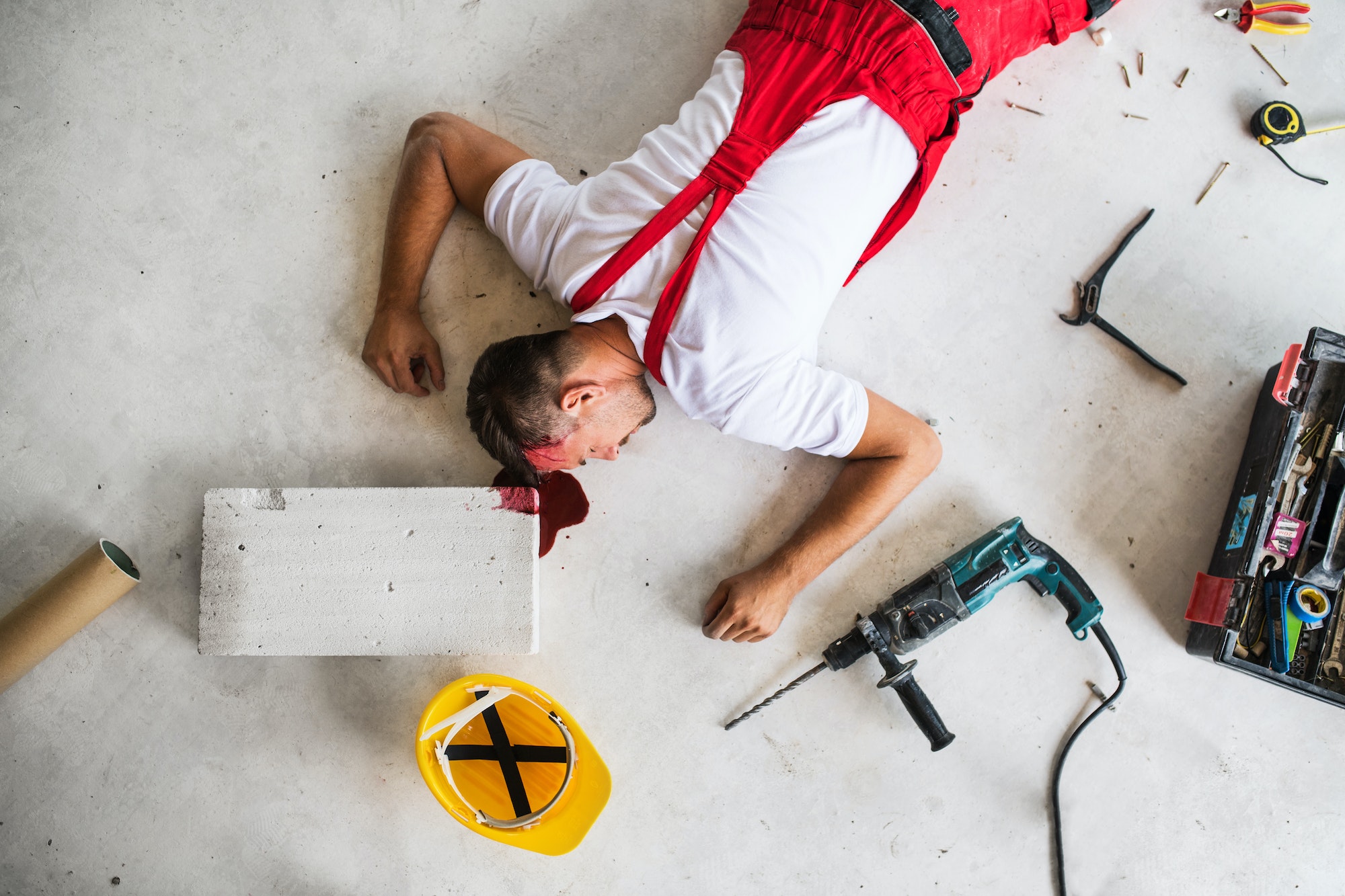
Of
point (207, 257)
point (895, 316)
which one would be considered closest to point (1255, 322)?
point (895, 316)

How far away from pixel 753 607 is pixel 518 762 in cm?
60

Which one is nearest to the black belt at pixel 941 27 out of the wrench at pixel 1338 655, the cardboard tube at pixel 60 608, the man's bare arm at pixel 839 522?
the man's bare arm at pixel 839 522

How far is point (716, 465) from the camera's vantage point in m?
1.72

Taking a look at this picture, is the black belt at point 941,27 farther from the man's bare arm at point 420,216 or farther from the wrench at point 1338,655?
the wrench at point 1338,655

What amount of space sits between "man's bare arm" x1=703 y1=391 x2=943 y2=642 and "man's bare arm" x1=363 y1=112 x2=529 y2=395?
33.6 inches

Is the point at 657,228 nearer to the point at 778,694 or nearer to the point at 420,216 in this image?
the point at 420,216

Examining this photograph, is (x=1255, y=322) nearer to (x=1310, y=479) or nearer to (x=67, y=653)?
(x=1310, y=479)

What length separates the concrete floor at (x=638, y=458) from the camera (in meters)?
1.67

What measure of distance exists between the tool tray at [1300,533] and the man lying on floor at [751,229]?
28.4 inches

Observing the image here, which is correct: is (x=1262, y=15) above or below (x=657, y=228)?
above

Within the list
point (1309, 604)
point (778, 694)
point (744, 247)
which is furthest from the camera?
point (778, 694)

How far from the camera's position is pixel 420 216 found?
1.61m

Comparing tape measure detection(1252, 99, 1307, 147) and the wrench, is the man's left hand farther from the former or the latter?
tape measure detection(1252, 99, 1307, 147)

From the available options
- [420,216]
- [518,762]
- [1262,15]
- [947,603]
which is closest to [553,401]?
[420,216]
